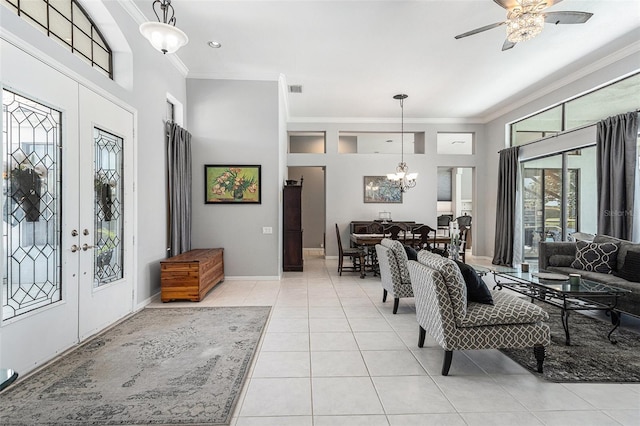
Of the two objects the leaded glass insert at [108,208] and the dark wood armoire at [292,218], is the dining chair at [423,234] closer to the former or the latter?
the dark wood armoire at [292,218]

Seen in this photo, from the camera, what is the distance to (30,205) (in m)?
2.50

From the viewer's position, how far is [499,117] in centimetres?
Result: 772

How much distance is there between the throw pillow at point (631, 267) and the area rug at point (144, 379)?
14.0 ft

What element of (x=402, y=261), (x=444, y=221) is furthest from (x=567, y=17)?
(x=444, y=221)

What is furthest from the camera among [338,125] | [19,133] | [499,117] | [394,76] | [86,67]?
[338,125]

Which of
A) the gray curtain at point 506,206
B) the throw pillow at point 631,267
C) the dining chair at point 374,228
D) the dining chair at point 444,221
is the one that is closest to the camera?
the throw pillow at point 631,267

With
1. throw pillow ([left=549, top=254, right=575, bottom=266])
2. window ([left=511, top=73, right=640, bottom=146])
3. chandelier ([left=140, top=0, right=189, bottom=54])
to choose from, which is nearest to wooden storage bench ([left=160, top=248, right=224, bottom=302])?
chandelier ([left=140, top=0, right=189, bottom=54])

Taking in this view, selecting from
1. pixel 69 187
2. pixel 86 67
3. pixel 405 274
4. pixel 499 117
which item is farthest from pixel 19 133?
pixel 499 117

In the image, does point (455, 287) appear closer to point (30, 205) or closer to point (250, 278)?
point (30, 205)

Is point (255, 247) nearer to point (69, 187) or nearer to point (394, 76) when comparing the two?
point (69, 187)

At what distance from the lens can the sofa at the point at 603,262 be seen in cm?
339

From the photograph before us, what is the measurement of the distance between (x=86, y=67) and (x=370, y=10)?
3.07m

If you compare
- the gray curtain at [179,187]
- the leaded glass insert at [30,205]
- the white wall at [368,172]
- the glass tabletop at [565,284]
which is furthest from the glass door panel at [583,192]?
the leaded glass insert at [30,205]

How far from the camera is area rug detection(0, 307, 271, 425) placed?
1948 millimetres
